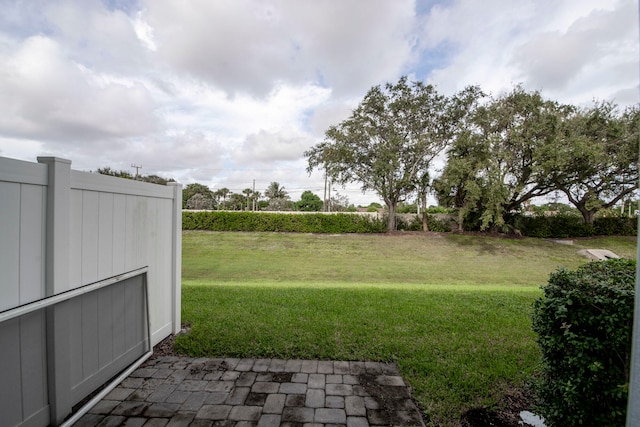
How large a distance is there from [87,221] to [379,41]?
5.80 metres

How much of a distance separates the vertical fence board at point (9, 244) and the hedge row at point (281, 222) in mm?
16088

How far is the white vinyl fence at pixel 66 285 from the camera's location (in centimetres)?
159

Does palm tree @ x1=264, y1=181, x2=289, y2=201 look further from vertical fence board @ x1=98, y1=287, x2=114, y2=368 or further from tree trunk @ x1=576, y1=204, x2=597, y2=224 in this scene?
vertical fence board @ x1=98, y1=287, x2=114, y2=368

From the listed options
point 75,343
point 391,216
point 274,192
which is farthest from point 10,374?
point 274,192

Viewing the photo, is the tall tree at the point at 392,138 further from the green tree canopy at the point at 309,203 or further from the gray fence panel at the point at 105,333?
the green tree canopy at the point at 309,203

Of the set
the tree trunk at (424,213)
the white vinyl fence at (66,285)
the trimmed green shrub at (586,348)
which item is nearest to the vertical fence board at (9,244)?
the white vinyl fence at (66,285)

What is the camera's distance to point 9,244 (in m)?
1.58

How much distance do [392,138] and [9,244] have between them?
17050 mm

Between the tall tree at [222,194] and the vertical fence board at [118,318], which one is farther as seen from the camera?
the tall tree at [222,194]

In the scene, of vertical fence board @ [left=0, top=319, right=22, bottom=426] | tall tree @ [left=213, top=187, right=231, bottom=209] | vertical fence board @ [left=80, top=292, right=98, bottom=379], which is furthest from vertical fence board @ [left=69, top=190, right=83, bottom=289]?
tall tree @ [left=213, top=187, right=231, bottom=209]

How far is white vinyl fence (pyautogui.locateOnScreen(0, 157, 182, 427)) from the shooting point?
1.59 m

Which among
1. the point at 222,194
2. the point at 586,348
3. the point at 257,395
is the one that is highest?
the point at 222,194

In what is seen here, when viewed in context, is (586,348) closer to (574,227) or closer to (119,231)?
(119,231)

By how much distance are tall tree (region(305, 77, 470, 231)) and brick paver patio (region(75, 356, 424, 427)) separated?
49.5ft
